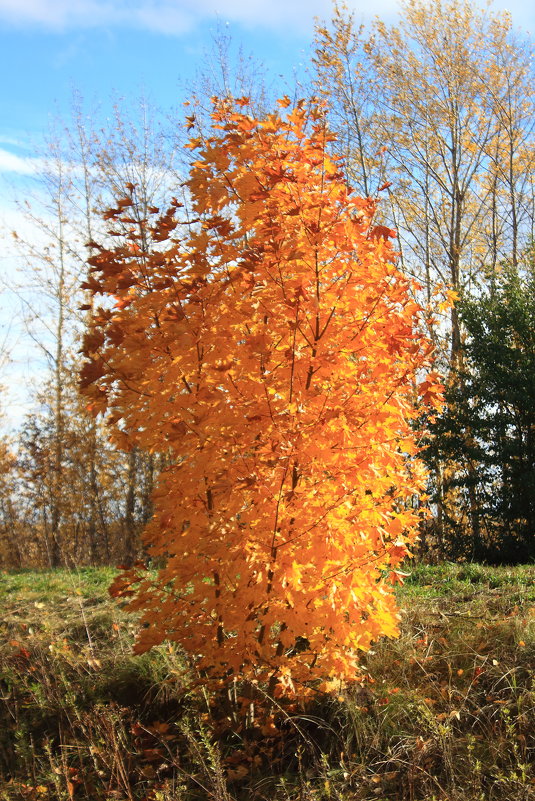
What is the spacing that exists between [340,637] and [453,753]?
782 millimetres

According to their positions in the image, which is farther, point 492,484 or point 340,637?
point 492,484

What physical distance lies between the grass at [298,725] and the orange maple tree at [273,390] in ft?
1.34

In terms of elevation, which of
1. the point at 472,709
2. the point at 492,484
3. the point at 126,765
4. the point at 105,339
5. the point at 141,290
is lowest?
the point at 126,765

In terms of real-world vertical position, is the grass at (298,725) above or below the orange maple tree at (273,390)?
below

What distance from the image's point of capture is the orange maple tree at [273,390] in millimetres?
2955

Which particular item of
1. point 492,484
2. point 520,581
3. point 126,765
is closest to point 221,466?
point 126,765

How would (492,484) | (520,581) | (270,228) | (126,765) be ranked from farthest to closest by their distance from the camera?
(492,484) → (520,581) → (126,765) → (270,228)

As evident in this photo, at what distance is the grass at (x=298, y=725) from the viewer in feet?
9.72

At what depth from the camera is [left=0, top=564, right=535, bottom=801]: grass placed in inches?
117

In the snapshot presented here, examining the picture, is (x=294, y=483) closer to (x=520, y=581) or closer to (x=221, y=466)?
(x=221, y=466)

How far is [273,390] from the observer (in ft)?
10.0

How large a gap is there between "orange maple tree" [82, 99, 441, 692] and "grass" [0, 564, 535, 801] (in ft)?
1.34

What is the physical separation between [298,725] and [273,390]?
6.20 ft

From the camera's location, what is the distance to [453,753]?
3066 mm
